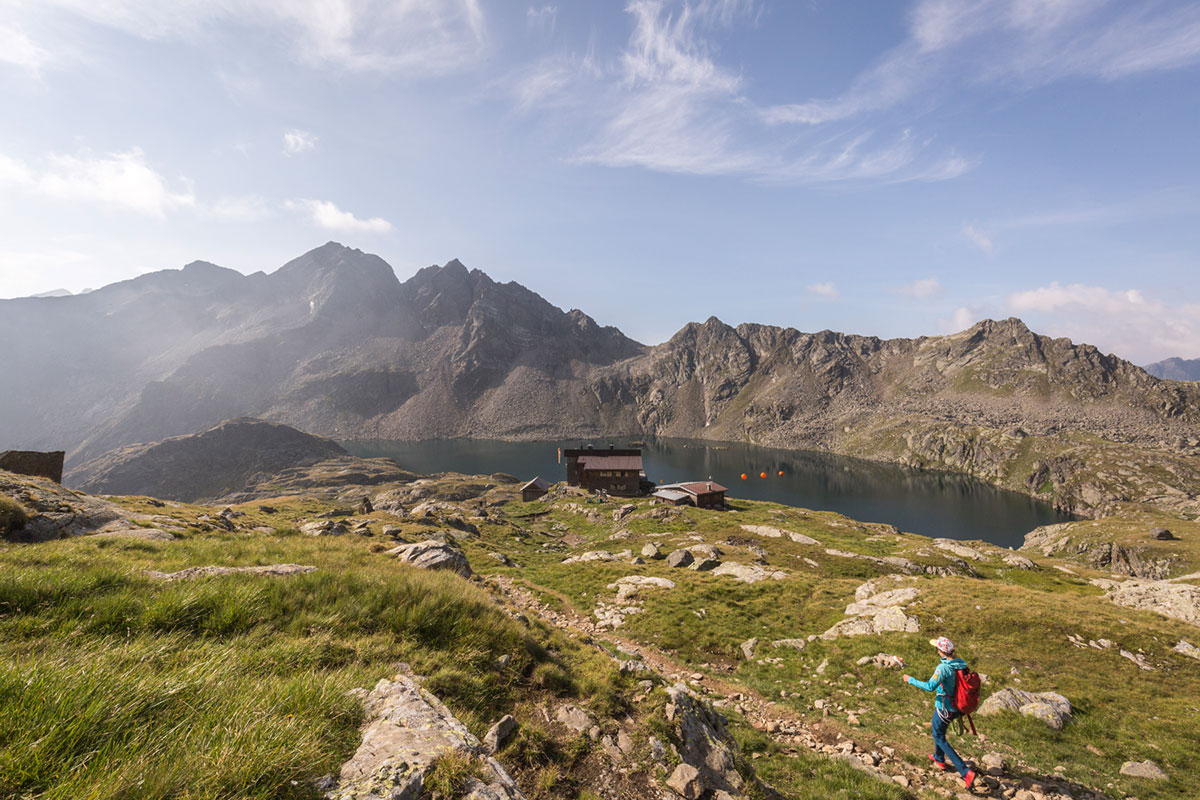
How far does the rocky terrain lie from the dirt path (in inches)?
3.9

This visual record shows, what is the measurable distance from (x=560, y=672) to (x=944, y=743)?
11723 millimetres

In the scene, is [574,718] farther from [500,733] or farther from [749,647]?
[749,647]

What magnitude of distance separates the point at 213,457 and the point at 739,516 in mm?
186068

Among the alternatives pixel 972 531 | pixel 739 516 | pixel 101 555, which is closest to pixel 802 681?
pixel 101 555

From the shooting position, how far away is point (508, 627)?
1036cm

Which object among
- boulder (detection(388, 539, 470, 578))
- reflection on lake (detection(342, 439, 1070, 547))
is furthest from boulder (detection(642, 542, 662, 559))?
reflection on lake (detection(342, 439, 1070, 547))

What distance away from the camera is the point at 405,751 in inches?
191

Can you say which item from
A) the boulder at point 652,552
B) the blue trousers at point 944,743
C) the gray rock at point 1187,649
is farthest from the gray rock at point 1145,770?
the boulder at point 652,552

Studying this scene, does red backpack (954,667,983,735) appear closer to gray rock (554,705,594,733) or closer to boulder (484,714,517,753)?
gray rock (554,705,594,733)

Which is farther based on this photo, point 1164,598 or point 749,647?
point 1164,598

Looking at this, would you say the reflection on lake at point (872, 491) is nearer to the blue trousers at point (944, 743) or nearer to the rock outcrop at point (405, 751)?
the blue trousers at point (944, 743)

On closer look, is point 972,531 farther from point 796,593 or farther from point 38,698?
point 38,698

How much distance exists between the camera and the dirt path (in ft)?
38.2

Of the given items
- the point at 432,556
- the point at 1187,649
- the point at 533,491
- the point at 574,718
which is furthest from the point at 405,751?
the point at 533,491
